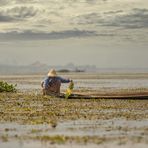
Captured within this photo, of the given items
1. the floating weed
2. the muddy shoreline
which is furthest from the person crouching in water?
the floating weed

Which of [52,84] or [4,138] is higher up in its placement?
[52,84]

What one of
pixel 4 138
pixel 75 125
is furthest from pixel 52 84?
pixel 4 138

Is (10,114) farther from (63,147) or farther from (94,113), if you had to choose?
(63,147)

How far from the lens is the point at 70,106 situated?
953 inches

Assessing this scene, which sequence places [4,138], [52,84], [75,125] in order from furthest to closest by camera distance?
[52,84]
[75,125]
[4,138]

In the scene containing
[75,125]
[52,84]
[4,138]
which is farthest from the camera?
[52,84]

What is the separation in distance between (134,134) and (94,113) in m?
5.92

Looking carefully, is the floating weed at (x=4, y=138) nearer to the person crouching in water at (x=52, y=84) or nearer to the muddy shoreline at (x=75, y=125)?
the muddy shoreline at (x=75, y=125)

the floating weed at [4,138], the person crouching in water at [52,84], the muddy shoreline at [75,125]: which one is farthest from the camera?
the person crouching in water at [52,84]

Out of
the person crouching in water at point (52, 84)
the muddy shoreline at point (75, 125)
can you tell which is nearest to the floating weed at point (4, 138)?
the muddy shoreline at point (75, 125)

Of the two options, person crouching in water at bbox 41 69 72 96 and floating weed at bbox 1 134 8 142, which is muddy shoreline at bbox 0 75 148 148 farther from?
person crouching in water at bbox 41 69 72 96

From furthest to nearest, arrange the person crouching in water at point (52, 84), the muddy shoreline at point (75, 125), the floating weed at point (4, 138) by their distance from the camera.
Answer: the person crouching in water at point (52, 84) → the floating weed at point (4, 138) → the muddy shoreline at point (75, 125)

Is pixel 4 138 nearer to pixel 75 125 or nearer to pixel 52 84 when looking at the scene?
pixel 75 125

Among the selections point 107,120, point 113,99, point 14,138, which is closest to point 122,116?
point 107,120
